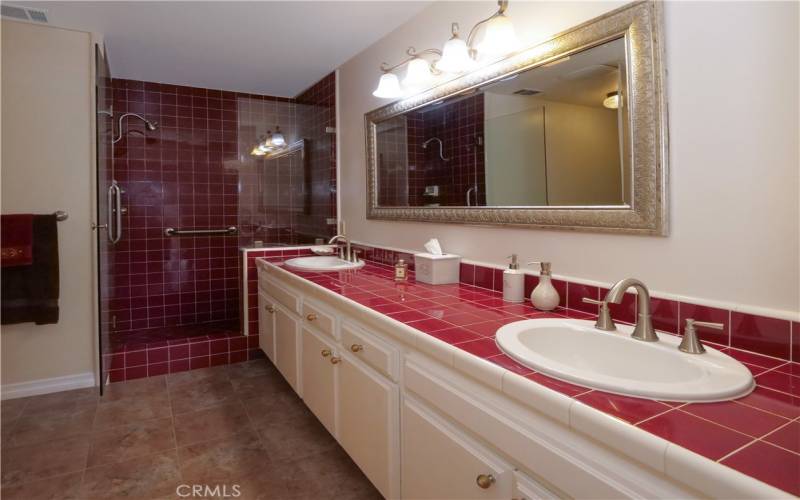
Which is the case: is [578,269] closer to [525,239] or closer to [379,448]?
[525,239]

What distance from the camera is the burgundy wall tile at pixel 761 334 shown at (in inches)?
40.6

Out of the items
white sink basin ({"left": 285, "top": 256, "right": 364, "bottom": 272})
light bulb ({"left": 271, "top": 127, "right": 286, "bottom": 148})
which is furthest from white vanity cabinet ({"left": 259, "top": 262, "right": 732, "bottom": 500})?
light bulb ({"left": 271, "top": 127, "right": 286, "bottom": 148})

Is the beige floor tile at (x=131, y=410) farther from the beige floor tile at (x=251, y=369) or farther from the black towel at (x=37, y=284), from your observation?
the black towel at (x=37, y=284)

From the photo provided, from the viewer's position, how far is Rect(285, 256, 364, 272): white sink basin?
2.41 m

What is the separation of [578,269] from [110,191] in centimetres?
279

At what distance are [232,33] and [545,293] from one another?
226cm

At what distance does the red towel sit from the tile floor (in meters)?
0.78

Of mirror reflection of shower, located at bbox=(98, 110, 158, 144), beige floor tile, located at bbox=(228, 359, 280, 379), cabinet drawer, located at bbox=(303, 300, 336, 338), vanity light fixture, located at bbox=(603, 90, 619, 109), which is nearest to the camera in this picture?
vanity light fixture, located at bbox=(603, 90, 619, 109)

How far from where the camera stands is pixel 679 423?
2.41 ft

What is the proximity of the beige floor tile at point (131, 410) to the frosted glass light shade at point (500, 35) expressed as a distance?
7.63 ft

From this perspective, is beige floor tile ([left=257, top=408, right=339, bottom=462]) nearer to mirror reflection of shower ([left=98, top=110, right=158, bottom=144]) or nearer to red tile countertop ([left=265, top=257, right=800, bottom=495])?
red tile countertop ([left=265, top=257, right=800, bottom=495])

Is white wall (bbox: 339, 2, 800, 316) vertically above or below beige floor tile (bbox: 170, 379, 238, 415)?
above

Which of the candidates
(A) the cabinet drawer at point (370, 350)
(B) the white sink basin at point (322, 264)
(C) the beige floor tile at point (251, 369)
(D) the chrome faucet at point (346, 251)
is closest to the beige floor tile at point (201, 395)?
(C) the beige floor tile at point (251, 369)

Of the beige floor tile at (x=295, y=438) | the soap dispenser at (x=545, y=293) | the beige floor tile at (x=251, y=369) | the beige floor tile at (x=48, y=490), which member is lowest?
the beige floor tile at (x=48, y=490)
